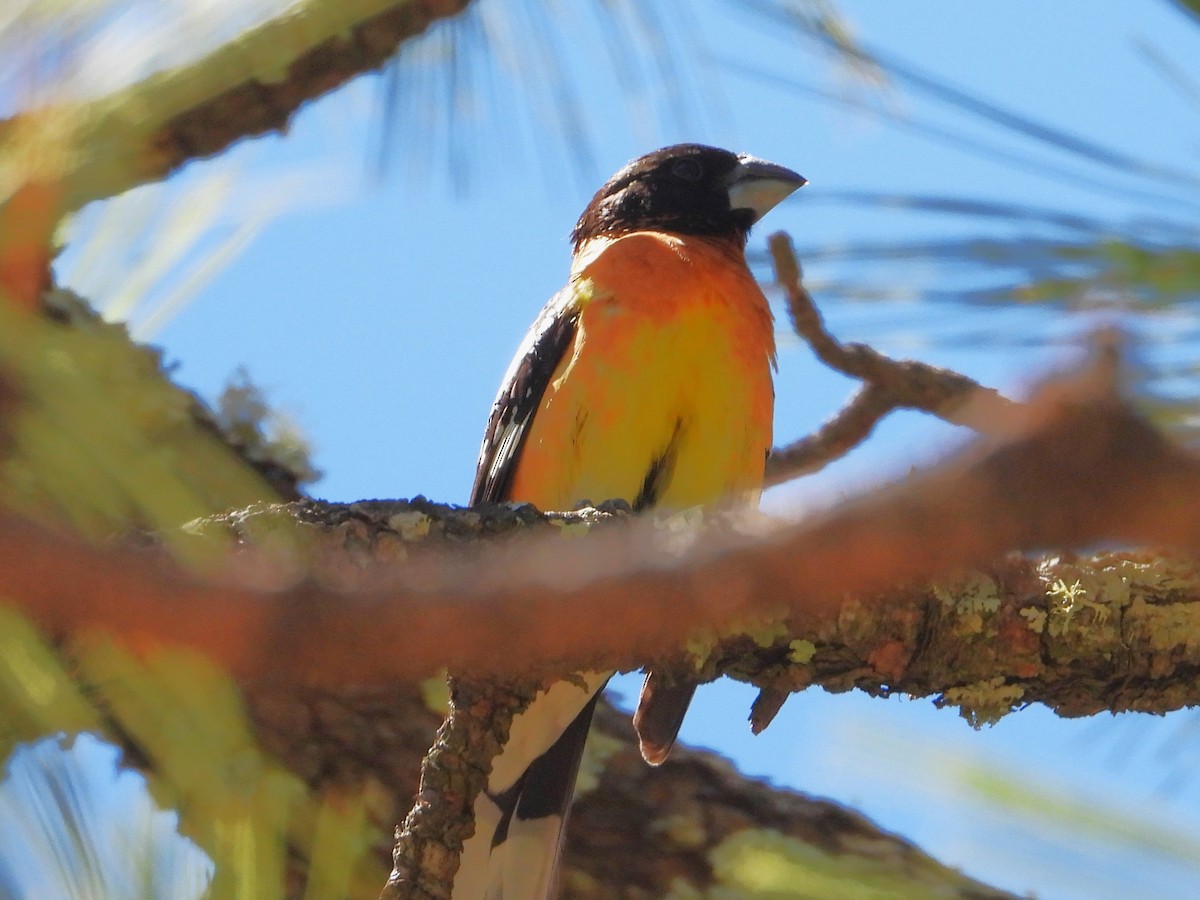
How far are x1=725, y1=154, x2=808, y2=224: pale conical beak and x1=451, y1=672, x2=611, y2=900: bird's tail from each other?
1.88m

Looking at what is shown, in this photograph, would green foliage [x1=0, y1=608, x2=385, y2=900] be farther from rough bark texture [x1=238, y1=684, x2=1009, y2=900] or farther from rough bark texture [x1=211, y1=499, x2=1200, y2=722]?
rough bark texture [x1=238, y1=684, x2=1009, y2=900]

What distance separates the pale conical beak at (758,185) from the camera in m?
4.89

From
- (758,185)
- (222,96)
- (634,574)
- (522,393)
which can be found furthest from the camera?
(758,185)

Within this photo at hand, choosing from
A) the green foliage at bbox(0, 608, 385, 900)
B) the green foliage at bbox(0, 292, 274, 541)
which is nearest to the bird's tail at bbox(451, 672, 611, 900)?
the green foliage at bbox(0, 608, 385, 900)

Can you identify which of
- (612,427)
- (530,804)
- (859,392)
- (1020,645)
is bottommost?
(530,804)

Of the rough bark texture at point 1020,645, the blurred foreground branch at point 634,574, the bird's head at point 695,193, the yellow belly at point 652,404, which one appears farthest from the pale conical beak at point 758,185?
the blurred foreground branch at point 634,574

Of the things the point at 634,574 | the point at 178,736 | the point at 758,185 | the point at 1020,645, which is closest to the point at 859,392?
the point at 758,185

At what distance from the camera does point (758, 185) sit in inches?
193

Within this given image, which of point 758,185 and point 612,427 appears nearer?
point 612,427

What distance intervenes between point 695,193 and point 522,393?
1253mm

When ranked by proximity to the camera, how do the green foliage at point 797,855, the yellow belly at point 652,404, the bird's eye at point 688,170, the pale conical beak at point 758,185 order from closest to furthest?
the green foliage at point 797,855
the yellow belly at point 652,404
the pale conical beak at point 758,185
the bird's eye at point 688,170

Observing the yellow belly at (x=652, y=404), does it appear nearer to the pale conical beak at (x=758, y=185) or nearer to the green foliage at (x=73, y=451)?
the pale conical beak at (x=758, y=185)

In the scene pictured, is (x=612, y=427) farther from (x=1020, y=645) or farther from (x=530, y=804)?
(x=1020, y=645)

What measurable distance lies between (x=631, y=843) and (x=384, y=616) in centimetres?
274
